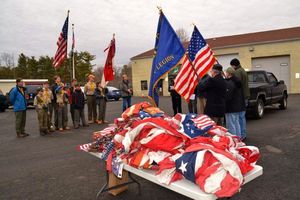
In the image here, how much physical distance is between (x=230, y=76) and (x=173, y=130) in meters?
3.79

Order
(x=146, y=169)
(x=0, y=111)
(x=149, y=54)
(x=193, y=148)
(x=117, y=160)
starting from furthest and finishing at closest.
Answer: (x=149, y=54)
(x=0, y=111)
(x=117, y=160)
(x=146, y=169)
(x=193, y=148)

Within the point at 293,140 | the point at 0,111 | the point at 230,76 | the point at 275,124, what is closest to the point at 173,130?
the point at 230,76

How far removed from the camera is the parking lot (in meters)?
4.04

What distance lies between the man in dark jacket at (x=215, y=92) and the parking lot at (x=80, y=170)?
1305 mm

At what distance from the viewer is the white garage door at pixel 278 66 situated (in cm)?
2539

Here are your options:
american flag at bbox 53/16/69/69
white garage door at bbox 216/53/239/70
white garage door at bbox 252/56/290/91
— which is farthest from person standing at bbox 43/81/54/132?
white garage door at bbox 252/56/290/91

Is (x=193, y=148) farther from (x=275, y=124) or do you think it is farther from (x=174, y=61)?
(x=275, y=124)

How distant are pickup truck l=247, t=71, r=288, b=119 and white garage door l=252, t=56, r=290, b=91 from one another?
46.9 feet

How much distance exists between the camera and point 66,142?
312 inches

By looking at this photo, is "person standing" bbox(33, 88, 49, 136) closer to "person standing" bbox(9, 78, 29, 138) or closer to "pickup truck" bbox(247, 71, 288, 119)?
"person standing" bbox(9, 78, 29, 138)

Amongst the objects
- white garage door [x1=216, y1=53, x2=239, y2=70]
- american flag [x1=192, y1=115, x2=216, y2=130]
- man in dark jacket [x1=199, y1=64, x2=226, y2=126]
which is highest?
white garage door [x1=216, y1=53, x2=239, y2=70]

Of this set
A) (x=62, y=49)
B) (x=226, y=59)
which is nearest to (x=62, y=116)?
(x=62, y=49)

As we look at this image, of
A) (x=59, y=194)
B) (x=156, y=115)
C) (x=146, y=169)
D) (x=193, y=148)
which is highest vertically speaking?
(x=156, y=115)

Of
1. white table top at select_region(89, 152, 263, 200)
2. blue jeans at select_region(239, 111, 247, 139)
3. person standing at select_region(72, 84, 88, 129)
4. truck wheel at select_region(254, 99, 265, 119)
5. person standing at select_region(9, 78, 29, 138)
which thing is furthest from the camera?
person standing at select_region(72, 84, 88, 129)
